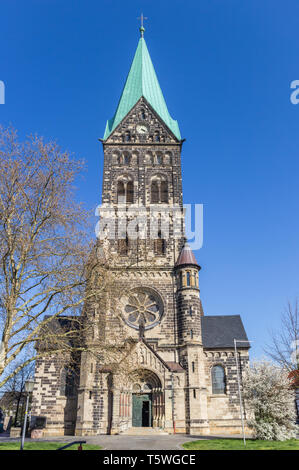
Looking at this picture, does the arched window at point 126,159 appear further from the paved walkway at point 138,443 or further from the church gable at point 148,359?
the paved walkway at point 138,443

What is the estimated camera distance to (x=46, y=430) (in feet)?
92.5

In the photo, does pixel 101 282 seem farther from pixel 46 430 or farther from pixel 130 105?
pixel 130 105

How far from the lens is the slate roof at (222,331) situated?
106 ft

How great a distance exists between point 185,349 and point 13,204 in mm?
18401

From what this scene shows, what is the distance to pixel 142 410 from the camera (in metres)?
28.0

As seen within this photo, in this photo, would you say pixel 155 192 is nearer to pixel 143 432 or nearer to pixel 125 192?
pixel 125 192

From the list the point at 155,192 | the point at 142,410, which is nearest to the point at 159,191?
the point at 155,192

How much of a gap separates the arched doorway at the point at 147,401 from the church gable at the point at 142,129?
22.6m

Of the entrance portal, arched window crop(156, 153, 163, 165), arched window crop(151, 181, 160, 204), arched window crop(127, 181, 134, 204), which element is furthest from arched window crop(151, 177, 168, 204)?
Result: the entrance portal

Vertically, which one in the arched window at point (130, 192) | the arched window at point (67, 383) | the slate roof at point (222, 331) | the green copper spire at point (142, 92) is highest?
the green copper spire at point (142, 92)

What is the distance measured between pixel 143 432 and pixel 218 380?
7.92m

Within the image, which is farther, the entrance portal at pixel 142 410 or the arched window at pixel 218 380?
the arched window at pixel 218 380

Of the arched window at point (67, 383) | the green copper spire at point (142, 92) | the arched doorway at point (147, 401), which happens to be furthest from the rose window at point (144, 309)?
the green copper spire at point (142, 92)
